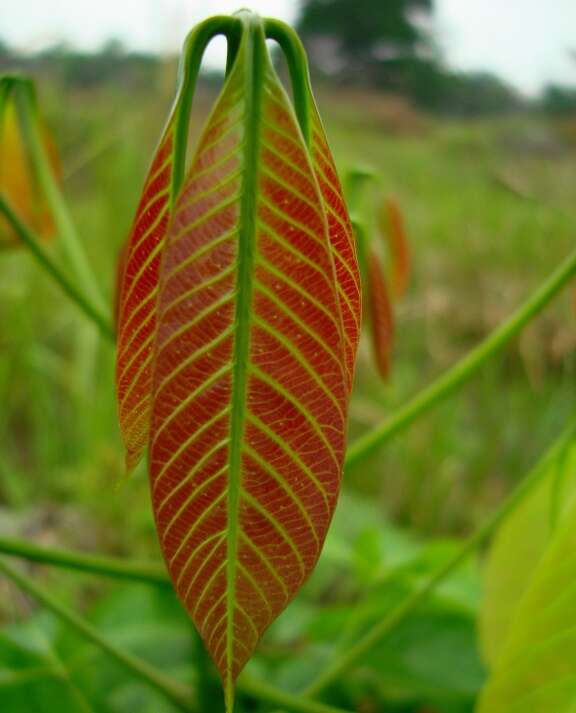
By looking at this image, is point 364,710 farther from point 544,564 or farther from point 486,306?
point 486,306

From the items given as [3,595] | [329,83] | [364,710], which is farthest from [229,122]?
[329,83]

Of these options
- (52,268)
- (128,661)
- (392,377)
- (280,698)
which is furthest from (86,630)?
(392,377)

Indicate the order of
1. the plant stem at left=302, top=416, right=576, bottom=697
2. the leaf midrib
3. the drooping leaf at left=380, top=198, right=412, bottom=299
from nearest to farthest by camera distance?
the leaf midrib, the plant stem at left=302, top=416, right=576, bottom=697, the drooping leaf at left=380, top=198, right=412, bottom=299

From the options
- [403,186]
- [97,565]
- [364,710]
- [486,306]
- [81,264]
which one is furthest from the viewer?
[403,186]

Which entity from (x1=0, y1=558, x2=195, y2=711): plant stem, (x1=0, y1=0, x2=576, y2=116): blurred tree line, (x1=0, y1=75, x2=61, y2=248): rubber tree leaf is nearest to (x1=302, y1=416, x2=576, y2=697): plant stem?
(x1=0, y1=558, x2=195, y2=711): plant stem

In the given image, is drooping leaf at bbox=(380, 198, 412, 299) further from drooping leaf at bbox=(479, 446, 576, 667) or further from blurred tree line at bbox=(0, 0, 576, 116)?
blurred tree line at bbox=(0, 0, 576, 116)

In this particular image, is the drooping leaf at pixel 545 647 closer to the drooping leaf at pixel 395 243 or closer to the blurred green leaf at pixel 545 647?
the blurred green leaf at pixel 545 647

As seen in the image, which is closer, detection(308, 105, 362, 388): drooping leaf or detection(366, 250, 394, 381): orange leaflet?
detection(308, 105, 362, 388): drooping leaf
